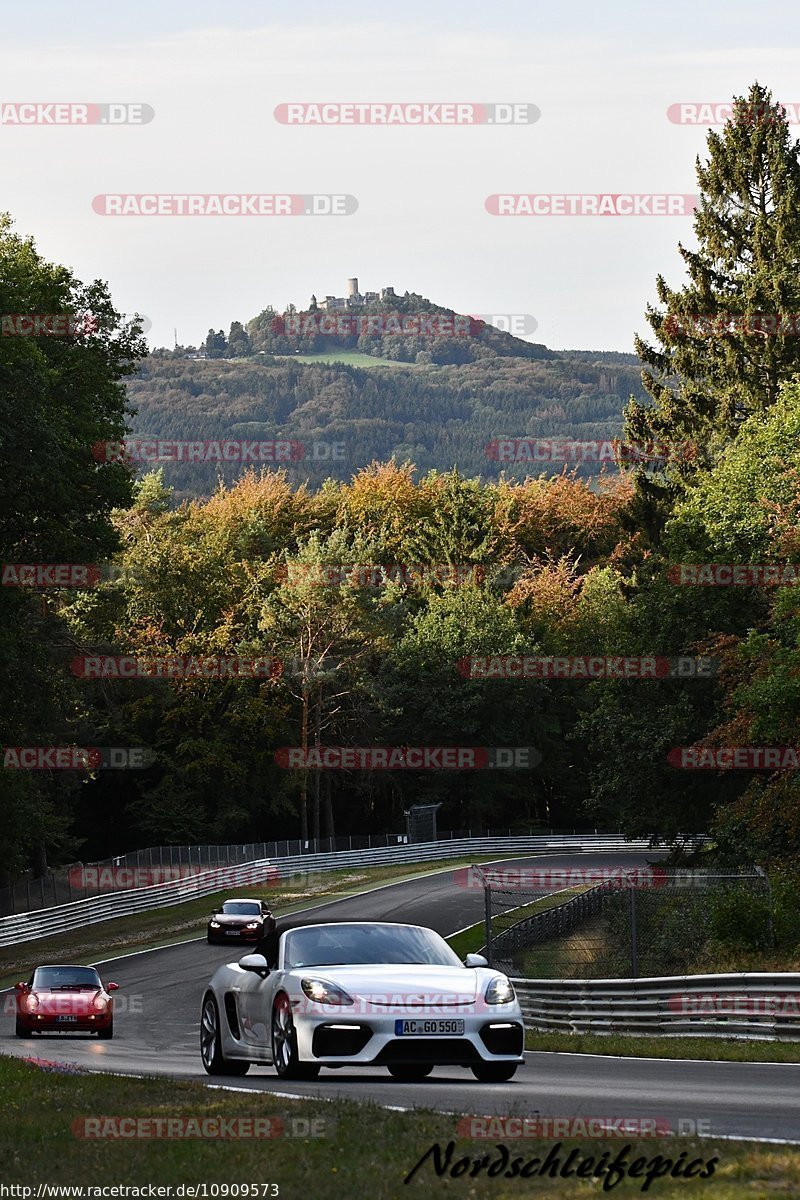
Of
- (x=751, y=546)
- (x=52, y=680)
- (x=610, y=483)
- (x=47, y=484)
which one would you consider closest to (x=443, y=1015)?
(x=47, y=484)

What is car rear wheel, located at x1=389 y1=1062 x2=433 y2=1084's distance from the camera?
13.9m

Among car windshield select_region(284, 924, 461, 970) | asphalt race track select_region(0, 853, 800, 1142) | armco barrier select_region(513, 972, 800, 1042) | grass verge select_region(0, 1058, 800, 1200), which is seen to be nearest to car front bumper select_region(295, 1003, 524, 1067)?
asphalt race track select_region(0, 853, 800, 1142)

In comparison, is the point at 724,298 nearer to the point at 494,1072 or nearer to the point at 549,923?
the point at 549,923

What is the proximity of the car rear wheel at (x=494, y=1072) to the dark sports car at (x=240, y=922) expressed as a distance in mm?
34424

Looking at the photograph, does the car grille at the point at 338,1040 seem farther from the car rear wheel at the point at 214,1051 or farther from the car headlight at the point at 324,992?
the car rear wheel at the point at 214,1051

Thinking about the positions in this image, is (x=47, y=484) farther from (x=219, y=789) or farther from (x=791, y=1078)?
(x=219, y=789)

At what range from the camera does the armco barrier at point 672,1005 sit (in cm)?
1873

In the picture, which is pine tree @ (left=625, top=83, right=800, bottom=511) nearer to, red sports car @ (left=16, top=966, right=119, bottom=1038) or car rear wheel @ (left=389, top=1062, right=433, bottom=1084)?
red sports car @ (left=16, top=966, right=119, bottom=1038)

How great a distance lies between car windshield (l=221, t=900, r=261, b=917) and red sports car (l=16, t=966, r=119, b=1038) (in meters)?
22.2

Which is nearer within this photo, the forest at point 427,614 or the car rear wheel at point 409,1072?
the car rear wheel at point 409,1072

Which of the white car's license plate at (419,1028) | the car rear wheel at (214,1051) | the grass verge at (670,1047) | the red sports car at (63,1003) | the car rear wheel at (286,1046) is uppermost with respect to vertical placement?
the white car's license plate at (419,1028)

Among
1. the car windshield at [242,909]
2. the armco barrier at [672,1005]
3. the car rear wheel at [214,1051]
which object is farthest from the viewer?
the car windshield at [242,909]

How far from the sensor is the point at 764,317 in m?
61.5

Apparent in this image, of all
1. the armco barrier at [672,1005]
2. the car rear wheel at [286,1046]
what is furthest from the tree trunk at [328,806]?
the car rear wheel at [286,1046]
